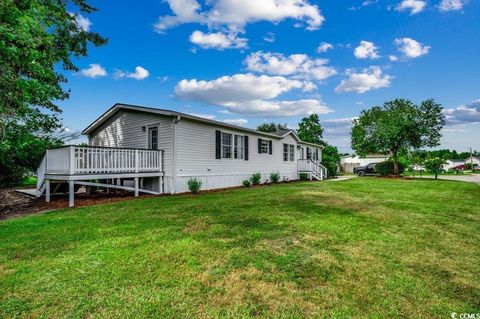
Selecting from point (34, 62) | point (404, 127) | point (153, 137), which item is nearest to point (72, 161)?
point (34, 62)

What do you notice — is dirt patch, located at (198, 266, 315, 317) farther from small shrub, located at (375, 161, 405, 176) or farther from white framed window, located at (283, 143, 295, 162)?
small shrub, located at (375, 161, 405, 176)

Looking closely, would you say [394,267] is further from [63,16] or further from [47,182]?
[63,16]

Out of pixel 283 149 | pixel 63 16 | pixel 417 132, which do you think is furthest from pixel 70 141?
pixel 417 132

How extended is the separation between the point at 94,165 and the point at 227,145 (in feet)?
23.1

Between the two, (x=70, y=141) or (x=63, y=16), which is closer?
(x=63, y=16)

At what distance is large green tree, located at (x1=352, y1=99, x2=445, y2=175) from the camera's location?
2505 cm

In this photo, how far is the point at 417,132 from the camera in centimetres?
2528

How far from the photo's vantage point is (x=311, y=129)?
119ft

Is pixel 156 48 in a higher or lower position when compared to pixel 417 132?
higher

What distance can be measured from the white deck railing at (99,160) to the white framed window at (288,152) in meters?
11.4

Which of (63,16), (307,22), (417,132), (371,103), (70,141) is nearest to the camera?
(63,16)

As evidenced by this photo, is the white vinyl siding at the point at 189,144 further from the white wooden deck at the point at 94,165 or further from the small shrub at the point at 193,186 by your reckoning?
the white wooden deck at the point at 94,165

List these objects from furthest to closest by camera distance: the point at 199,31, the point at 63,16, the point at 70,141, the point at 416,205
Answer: the point at 199,31 → the point at 70,141 → the point at 63,16 → the point at 416,205

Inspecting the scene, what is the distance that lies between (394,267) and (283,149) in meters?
17.4
